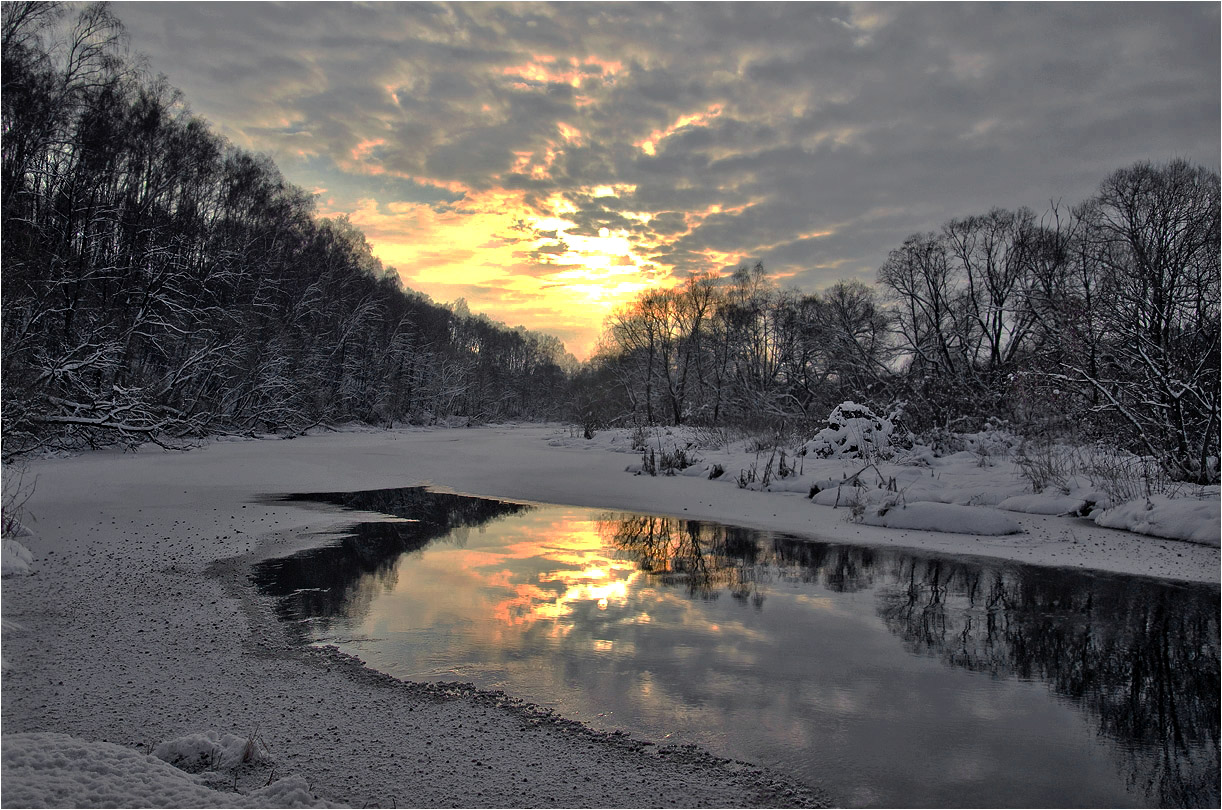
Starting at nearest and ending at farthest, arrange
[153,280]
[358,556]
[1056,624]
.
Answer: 1. [1056,624]
2. [358,556]
3. [153,280]

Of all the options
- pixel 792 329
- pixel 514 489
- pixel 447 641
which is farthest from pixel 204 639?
pixel 792 329

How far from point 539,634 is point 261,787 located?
2834 mm

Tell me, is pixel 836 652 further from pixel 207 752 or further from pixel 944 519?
pixel 944 519

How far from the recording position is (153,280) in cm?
2584

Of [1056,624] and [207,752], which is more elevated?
[1056,624]

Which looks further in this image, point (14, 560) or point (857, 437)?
point (857, 437)

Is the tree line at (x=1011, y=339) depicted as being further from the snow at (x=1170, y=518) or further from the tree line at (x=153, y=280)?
the tree line at (x=153, y=280)

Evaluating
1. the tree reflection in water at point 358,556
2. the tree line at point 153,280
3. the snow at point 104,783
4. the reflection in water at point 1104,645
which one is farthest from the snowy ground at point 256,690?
the tree line at point 153,280

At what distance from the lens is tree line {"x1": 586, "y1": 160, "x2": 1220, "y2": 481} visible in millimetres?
12758

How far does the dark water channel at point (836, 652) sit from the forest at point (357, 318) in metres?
7.32

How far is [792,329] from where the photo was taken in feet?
139

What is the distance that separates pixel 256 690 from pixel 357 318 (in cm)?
4857

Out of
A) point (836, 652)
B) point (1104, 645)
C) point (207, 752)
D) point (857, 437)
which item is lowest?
point (207, 752)

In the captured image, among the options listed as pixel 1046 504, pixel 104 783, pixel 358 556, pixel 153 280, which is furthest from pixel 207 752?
pixel 153 280
